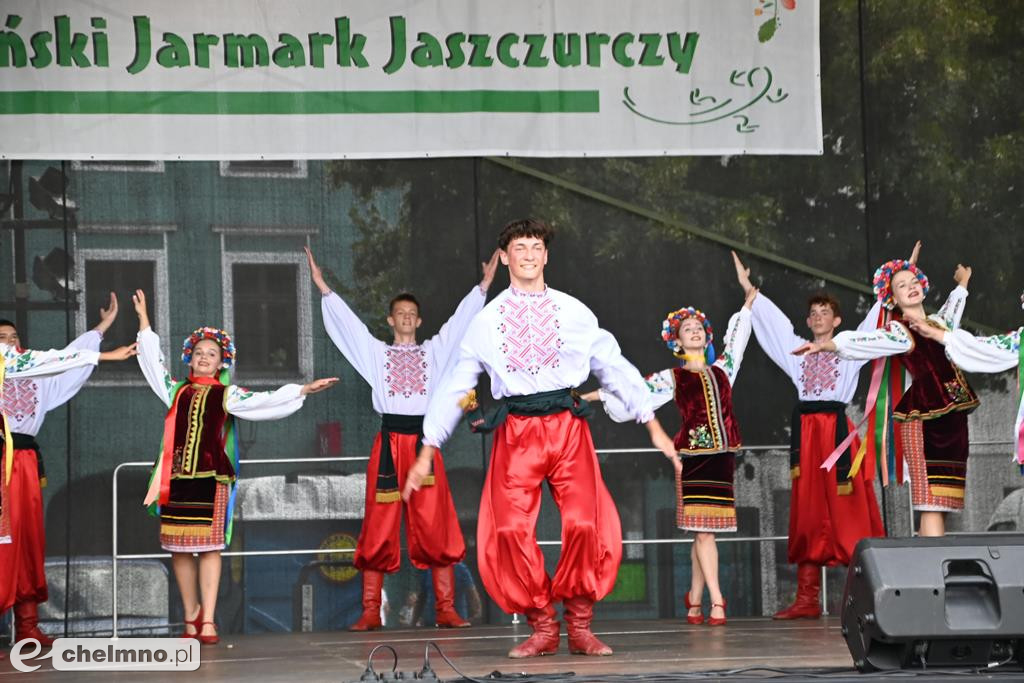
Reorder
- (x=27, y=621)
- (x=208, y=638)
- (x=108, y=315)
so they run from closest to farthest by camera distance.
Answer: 1. (x=208, y=638)
2. (x=27, y=621)
3. (x=108, y=315)

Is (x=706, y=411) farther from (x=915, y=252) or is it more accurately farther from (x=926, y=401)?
(x=915, y=252)

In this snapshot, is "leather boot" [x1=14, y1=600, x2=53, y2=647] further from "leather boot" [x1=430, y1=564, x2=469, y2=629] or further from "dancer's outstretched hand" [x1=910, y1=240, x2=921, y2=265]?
"dancer's outstretched hand" [x1=910, y1=240, x2=921, y2=265]

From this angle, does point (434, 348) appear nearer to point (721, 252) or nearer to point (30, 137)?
point (721, 252)

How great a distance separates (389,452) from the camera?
24.8 ft

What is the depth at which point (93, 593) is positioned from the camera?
24.8 ft

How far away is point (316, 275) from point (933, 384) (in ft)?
9.44

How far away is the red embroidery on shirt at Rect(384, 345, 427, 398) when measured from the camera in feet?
25.0

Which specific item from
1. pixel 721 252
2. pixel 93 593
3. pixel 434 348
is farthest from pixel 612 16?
pixel 93 593

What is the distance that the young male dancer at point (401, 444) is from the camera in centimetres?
752

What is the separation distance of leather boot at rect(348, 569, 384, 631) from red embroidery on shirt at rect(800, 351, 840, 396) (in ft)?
7.21

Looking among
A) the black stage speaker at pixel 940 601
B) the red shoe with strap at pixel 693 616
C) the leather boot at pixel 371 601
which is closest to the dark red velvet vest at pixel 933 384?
the red shoe with strap at pixel 693 616

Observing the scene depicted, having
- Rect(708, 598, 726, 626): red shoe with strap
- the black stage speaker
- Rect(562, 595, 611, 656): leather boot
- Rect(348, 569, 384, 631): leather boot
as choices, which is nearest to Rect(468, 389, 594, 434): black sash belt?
Rect(562, 595, 611, 656): leather boot

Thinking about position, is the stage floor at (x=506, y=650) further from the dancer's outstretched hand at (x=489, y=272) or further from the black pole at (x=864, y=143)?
the black pole at (x=864, y=143)

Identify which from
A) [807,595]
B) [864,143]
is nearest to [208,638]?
[807,595]
